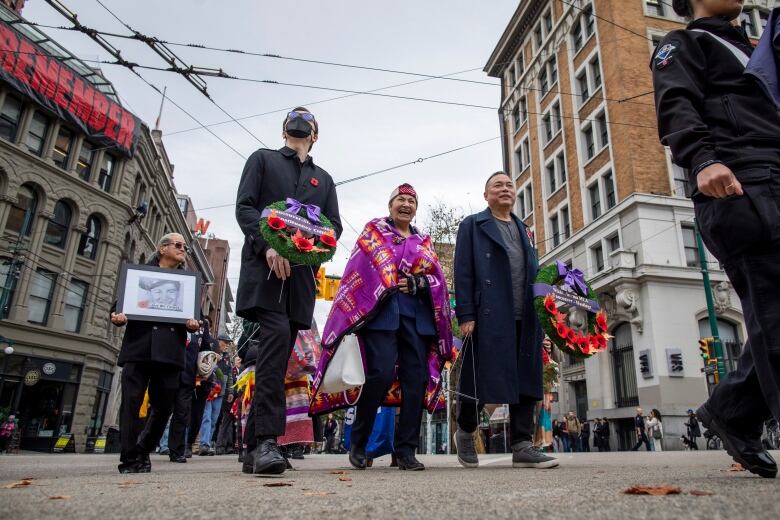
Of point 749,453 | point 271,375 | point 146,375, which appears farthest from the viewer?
point 146,375

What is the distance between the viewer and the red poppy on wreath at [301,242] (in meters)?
3.49

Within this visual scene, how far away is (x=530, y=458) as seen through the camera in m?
4.20

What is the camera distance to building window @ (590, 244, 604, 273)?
26.8 m

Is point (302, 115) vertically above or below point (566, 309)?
above

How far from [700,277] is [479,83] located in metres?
16.3

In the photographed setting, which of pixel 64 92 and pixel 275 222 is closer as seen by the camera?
pixel 275 222

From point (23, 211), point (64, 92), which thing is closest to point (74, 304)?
point (23, 211)

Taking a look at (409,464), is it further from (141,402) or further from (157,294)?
(157,294)

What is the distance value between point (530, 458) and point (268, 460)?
2.08 meters

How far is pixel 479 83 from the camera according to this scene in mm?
13281

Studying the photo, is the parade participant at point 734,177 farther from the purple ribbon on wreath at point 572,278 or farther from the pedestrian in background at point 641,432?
the pedestrian in background at point 641,432

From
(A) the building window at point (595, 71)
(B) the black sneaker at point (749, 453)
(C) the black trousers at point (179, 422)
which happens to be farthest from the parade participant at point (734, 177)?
(A) the building window at point (595, 71)

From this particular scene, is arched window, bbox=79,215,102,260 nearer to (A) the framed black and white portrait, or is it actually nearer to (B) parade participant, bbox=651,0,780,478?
(A) the framed black and white portrait

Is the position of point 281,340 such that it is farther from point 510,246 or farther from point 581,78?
point 581,78
